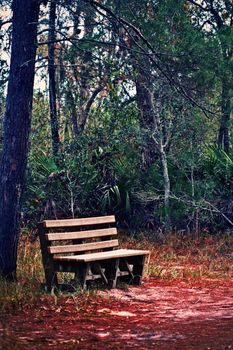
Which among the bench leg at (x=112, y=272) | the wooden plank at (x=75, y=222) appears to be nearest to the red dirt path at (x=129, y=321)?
the bench leg at (x=112, y=272)

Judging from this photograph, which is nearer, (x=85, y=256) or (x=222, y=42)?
(x=85, y=256)

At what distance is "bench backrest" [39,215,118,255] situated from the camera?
27.9ft

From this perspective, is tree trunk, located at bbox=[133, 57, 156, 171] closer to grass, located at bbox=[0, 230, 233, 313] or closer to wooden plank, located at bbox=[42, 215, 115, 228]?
grass, located at bbox=[0, 230, 233, 313]

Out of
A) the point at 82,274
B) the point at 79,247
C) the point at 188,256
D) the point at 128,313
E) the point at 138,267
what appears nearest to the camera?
the point at 128,313

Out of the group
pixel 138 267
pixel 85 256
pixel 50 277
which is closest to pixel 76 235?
pixel 85 256

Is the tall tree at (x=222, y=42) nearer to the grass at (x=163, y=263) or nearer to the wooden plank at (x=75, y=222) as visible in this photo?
the grass at (x=163, y=263)

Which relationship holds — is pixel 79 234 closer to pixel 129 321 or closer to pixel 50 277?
pixel 50 277

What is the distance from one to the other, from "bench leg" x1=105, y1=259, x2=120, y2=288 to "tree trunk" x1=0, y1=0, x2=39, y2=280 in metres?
1.29

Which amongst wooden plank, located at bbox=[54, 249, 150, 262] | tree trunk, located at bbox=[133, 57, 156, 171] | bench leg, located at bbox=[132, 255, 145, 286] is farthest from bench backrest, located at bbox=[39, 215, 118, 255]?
tree trunk, located at bbox=[133, 57, 156, 171]

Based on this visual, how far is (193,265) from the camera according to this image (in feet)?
39.4

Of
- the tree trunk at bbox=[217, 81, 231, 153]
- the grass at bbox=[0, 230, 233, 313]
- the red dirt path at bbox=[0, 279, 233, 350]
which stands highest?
the tree trunk at bbox=[217, 81, 231, 153]

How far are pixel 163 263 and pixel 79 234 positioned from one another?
3361mm

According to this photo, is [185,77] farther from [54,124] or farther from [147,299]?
[147,299]

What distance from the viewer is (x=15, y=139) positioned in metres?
9.21
